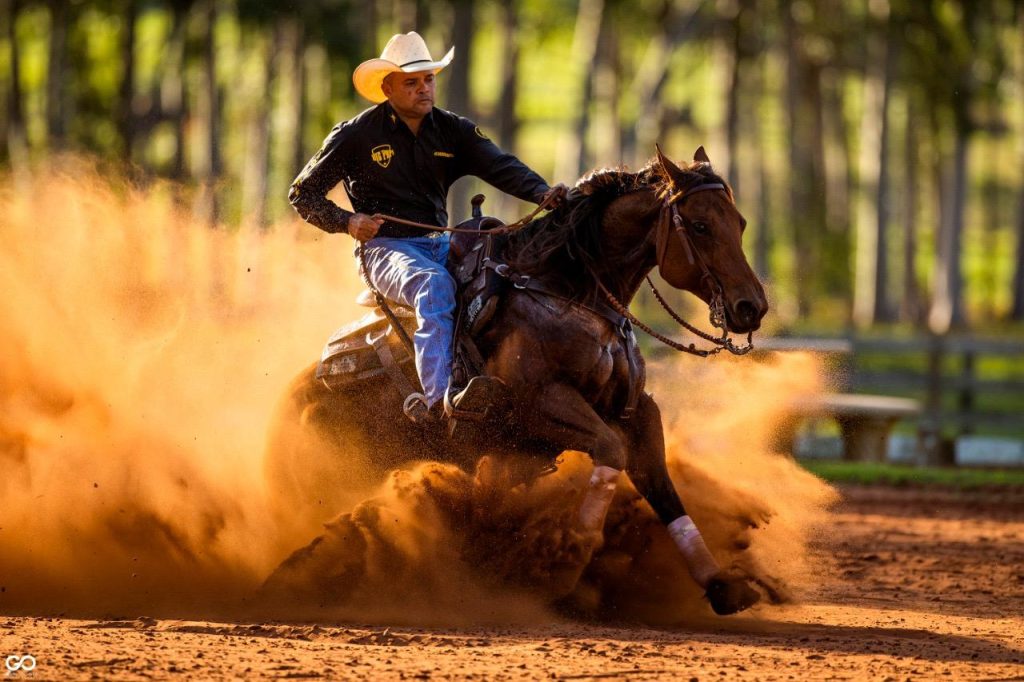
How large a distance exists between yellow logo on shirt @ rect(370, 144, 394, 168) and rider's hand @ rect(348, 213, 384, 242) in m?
0.31

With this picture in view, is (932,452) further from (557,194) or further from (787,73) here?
(787,73)

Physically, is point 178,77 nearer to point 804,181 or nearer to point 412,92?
point 804,181

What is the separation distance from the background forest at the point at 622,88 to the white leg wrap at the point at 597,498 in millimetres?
24268

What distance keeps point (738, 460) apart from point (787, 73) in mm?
32238

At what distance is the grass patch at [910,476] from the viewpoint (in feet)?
51.6

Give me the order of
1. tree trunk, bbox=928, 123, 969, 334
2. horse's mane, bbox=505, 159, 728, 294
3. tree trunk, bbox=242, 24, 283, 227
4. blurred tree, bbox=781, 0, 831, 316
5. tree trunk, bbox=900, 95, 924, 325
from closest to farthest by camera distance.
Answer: horse's mane, bbox=505, 159, 728, 294, tree trunk, bbox=242, 24, 283, 227, tree trunk, bbox=928, 123, 969, 334, blurred tree, bbox=781, 0, 831, 316, tree trunk, bbox=900, 95, 924, 325

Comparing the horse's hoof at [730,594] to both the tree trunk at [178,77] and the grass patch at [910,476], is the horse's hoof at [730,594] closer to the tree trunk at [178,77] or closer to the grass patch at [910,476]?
the grass patch at [910,476]

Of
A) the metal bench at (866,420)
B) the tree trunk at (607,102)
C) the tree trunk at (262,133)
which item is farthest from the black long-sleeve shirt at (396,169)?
the tree trunk at (607,102)

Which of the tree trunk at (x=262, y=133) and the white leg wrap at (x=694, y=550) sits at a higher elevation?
the tree trunk at (x=262, y=133)

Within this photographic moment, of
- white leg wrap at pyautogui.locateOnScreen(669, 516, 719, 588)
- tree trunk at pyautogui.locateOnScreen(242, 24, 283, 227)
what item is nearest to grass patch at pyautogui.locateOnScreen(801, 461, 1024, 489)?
white leg wrap at pyautogui.locateOnScreen(669, 516, 719, 588)

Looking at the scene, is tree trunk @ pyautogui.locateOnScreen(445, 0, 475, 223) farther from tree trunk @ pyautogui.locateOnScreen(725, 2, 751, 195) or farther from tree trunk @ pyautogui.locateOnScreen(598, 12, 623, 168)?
tree trunk @ pyautogui.locateOnScreen(725, 2, 751, 195)

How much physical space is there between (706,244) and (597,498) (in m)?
1.38

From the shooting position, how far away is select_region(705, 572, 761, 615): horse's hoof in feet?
25.7

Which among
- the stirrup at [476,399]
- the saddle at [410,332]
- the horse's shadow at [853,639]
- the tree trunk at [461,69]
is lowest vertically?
the horse's shadow at [853,639]
